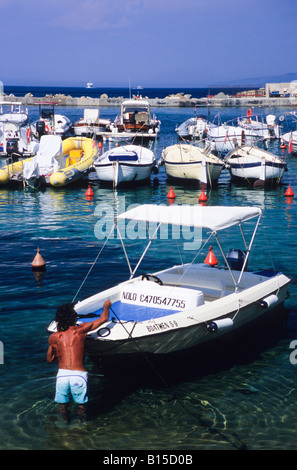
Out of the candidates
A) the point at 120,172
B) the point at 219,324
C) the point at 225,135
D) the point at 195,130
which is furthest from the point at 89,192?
the point at 195,130

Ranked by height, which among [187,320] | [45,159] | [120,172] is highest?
[45,159]

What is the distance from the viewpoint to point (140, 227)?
22.9 m

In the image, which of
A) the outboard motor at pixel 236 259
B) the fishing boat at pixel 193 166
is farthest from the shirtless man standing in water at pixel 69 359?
the fishing boat at pixel 193 166

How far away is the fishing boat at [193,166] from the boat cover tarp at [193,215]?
1922 centimetres

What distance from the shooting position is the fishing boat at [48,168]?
3097 centimetres

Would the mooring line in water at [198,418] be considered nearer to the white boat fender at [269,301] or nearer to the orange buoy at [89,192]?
the white boat fender at [269,301]

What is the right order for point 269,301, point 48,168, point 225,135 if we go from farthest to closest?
point 225,135 → point 48,168 → point 269,301

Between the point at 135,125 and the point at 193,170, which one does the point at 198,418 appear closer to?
the point at 193,170

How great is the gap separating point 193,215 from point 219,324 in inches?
102

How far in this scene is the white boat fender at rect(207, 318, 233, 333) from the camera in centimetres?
1060

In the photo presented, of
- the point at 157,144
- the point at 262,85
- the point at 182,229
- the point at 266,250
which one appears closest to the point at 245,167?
the point at 182,229

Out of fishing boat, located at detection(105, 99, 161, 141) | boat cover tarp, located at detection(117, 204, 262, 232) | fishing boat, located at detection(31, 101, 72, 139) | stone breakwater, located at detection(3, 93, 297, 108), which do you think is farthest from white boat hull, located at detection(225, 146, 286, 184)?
stone breakwater, located at detection(3, 93, 297, 108)

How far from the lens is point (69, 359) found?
344 inches

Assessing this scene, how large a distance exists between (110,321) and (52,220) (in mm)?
14246
